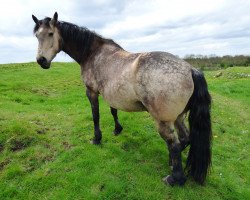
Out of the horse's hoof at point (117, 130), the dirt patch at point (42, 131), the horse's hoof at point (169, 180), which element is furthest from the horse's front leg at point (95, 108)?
the horse's hoof at point (169, 180)

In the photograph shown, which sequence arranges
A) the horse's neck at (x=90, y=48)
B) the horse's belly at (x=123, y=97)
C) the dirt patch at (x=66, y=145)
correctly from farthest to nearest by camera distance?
the dirt patch at (x=66, y=145), the horse's neck at (x=90, y=48), the horse's belly at (x=123, y=97)

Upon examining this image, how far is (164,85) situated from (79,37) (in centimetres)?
296

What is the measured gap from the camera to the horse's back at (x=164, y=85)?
18.0ft

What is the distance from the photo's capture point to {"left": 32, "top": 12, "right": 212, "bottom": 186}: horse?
219 inches

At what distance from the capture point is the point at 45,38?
691 cm

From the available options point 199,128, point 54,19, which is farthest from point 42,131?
point 199,128

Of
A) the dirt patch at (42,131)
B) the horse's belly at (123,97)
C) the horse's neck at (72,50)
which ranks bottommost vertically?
the dirt patch at (42,131)

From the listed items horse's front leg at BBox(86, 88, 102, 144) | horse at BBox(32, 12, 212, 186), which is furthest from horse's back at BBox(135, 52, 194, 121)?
horse's front leg at BBox(86, 88, 102, 144)

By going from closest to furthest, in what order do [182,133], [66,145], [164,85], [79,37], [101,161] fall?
1. [164,85]
2. [182,133]
3. [101,161]
4. [79,37]
5. [66,145]

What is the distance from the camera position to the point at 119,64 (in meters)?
6.58

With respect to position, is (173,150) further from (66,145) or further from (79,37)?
(79,37)

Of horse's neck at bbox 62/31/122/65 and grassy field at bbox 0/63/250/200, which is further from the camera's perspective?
horse's neck at bbox 62/31/122/65

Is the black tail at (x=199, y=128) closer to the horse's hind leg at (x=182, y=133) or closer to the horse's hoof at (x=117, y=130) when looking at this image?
the horse's hind leg at (x=182, y=133)

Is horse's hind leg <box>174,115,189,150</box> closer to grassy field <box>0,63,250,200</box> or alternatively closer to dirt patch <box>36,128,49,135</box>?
grassy field <box>0,63,250,200</box>
